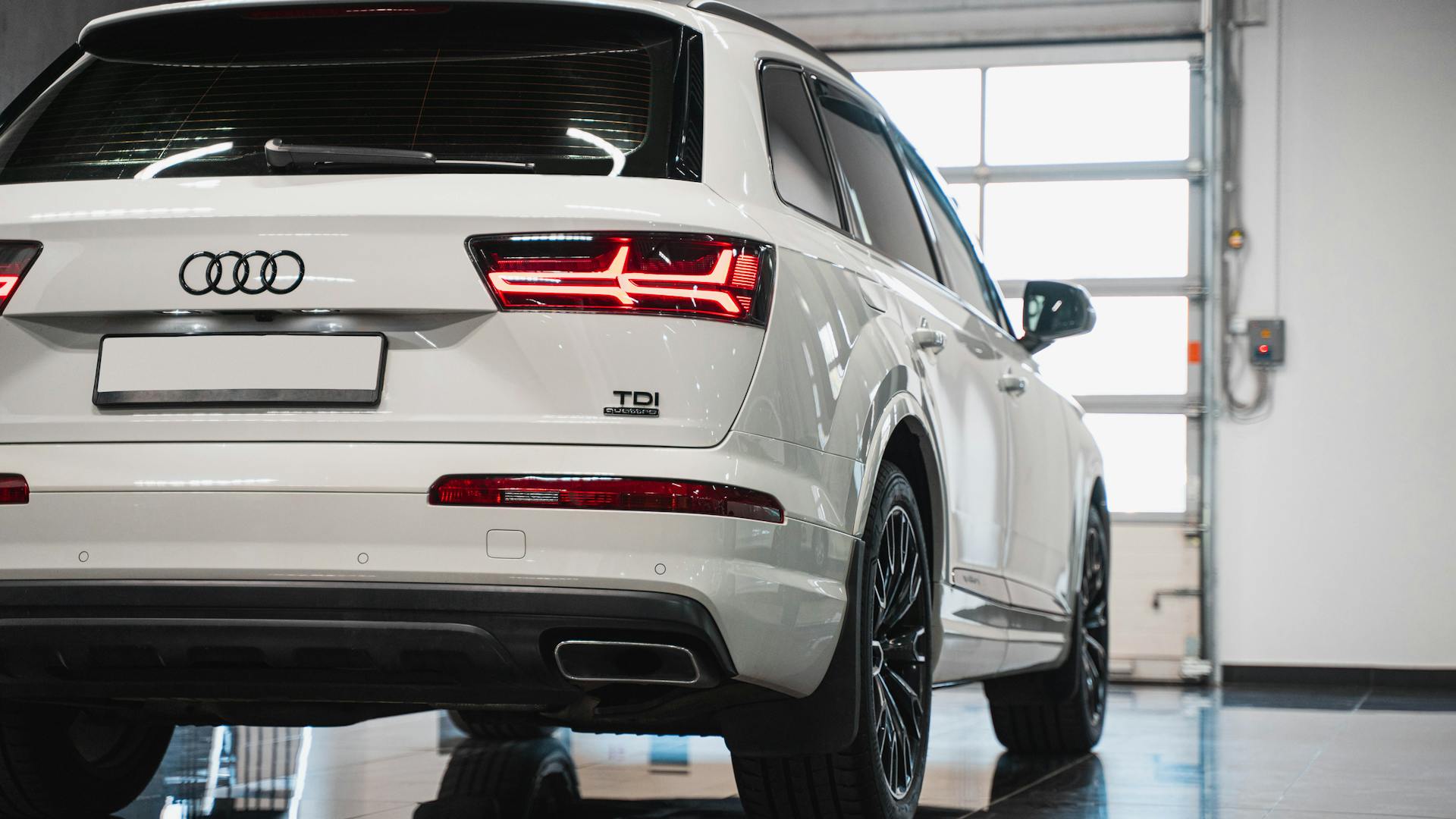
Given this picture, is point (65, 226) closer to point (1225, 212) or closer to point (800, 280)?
point (800, 280)

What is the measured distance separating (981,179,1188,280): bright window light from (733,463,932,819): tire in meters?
7.93

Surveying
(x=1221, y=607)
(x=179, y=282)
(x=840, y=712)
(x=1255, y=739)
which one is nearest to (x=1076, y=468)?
(x=1255, y=739)

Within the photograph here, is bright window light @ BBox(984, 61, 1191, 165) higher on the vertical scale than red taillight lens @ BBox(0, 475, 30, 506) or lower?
higher

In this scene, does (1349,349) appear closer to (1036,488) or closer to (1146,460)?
(1146,460)

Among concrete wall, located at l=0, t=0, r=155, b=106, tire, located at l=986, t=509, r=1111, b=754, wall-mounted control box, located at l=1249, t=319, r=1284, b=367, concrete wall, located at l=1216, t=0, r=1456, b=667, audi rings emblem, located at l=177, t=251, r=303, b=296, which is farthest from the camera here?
wall-mounted control box, located at l=1249, t=319, r=1284, b=367

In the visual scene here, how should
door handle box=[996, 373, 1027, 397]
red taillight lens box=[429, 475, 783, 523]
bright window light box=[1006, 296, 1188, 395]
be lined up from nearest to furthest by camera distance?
1. red taillight lens box=[429, 475, 783, 523]
2. door handle box=[996, 373, 1027, 397]
3. bright window light box=[1006, 296, 1188, 395]

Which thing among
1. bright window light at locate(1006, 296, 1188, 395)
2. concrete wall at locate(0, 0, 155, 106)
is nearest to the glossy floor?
concrete wall at locate(0, 0, 155, 106)

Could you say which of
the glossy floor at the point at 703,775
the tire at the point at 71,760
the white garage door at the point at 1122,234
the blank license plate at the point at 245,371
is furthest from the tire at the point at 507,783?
the white garage door at the point at 1122,234

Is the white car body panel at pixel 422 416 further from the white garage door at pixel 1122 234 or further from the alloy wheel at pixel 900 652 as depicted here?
the white garage door at pixel 1122 234

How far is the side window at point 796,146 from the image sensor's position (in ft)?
10.2

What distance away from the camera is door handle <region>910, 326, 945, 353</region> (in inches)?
141

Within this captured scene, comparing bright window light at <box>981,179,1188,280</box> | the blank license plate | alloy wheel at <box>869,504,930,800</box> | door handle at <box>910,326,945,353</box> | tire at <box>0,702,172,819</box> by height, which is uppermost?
bright window light at <box>981,179,1188,280</box>

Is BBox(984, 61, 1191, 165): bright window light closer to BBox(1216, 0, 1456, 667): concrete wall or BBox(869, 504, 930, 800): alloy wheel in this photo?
BBox(1216, 0, 1456, 667): concrete wall

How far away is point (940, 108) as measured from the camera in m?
11.4
